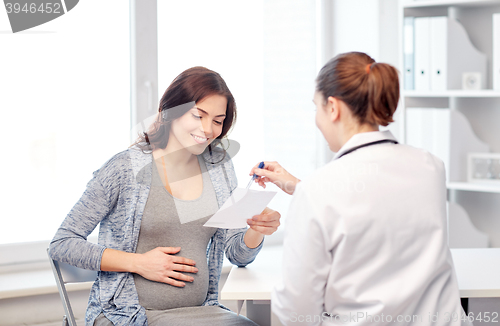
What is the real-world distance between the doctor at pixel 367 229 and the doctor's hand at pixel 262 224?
38 centimetres

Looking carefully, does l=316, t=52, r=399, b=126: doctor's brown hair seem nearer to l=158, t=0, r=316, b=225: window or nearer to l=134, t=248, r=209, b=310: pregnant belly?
l=134, t=248, r=209, b=310: pregnant belly

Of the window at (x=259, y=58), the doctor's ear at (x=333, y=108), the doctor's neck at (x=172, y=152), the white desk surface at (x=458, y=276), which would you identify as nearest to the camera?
the doctor's ear at (x=333, y=108)

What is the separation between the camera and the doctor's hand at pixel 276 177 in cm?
127

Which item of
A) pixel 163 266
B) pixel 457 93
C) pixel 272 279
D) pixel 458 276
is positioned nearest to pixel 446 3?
pixel 457 93

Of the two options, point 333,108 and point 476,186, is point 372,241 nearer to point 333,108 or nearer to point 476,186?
point 333,108

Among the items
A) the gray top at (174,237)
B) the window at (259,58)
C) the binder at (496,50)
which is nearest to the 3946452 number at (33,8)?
the window at (259,58)

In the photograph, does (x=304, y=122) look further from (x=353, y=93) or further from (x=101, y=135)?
(x=353, y=93)

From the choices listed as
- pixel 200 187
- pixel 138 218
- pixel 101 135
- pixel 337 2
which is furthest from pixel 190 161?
pixel 337 2

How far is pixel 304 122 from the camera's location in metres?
2.67

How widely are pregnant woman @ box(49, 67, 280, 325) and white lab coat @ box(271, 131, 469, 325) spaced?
17.6 inches

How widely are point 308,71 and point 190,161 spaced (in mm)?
1410

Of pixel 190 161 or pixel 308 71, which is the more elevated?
pixel 308 71

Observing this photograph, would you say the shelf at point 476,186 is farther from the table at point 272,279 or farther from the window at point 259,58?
the window at point 259,58

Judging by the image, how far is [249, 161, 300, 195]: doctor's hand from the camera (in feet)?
4.18
